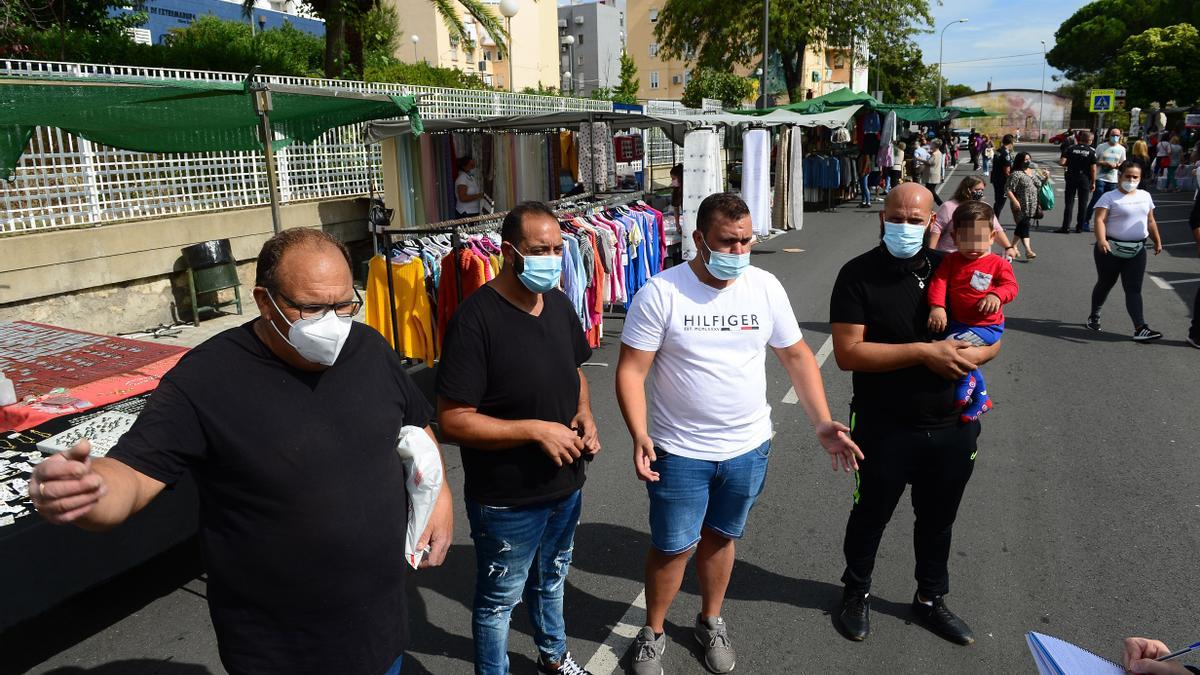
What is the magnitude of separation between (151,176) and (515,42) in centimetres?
5335

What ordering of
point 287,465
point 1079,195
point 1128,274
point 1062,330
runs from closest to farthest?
point 287,465, point 1128,274, point 1062,330, point 1079,195

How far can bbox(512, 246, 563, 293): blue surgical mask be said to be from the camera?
9.32 feet

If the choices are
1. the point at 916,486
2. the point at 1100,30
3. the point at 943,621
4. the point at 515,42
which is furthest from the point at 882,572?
the point at 1100,30

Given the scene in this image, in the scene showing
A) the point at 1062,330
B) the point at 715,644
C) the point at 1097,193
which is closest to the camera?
the point at 715,644

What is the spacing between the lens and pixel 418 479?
7.43ft

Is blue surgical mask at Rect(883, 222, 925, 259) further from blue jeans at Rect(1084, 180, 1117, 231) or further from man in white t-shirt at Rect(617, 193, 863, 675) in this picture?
blue jeans at Rect(1084, 180, 1117, 231)

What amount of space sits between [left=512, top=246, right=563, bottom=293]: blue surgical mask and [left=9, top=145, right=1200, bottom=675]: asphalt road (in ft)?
5.38

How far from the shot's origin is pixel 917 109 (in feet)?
86.5

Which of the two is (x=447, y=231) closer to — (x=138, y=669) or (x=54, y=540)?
(x=54, y=540)

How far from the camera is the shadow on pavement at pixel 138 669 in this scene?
10.9 feet

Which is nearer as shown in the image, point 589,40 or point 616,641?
point 616,641

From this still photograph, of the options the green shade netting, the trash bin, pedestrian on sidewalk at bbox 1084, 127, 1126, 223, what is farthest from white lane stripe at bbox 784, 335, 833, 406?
pedestrian on sidewalk at bbox 1084, 127, 1126, 223

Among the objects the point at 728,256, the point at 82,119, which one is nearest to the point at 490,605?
the point at 728,256

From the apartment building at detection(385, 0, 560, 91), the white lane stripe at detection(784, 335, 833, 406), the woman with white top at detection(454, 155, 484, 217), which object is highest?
the apartment building at detection(385, 0, 560, 91)
